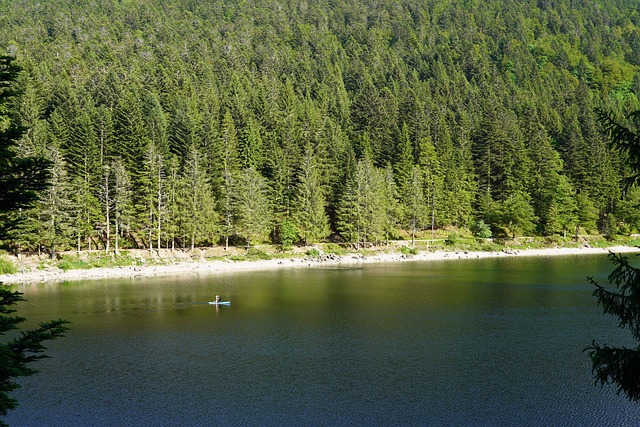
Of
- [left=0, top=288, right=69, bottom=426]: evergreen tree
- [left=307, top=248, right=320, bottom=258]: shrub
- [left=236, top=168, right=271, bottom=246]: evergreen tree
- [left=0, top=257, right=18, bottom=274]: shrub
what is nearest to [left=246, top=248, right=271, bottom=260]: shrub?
[left=236, top=168, right=271, bottom=246]: evergreen tree

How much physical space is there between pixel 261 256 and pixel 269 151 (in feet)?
69.6

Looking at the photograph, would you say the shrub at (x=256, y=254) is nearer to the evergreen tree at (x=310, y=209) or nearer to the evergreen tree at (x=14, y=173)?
the evergreen tree at (x=310, y=209)

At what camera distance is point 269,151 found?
86000 mm

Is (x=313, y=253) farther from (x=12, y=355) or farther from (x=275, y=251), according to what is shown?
(x=12, y=355)

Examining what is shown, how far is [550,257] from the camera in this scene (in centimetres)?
7919

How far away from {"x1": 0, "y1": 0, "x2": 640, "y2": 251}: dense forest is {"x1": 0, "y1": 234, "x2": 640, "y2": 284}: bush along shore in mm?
2274

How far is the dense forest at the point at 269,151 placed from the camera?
7119 centimetres

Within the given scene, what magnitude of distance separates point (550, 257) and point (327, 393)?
65.4m

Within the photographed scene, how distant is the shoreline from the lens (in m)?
56.0

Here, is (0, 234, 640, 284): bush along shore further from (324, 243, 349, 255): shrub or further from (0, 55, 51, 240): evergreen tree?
(0, 55, 51, 240): evergreen tree

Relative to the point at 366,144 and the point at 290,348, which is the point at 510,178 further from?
the point at 290,348

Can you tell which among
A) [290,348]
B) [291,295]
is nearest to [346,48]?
[291,295]

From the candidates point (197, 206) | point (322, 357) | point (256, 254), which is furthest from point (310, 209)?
point (322, 357)

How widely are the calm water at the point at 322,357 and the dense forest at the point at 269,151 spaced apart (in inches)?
527
